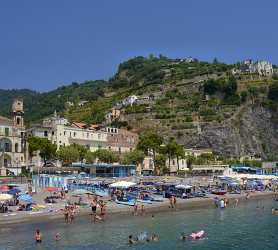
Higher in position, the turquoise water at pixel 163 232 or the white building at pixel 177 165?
the white building at pixel 177 165

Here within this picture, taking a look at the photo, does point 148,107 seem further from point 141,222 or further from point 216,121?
point 141,222

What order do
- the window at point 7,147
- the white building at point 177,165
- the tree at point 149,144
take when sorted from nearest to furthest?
the window at point 7,147, the tree at point 149,144, the white building at point 177,165

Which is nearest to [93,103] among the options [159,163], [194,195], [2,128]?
[159,163]

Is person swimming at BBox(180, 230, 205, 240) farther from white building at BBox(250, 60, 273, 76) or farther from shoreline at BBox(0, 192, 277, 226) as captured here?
white building at BBox(250, 60, 273, 76)

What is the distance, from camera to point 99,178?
7775 cm

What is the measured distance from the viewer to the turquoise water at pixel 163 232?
35281mm

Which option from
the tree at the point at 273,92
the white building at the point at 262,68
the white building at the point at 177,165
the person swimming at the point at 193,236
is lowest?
the person swimming at the point at 193,236

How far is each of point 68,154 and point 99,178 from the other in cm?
1212

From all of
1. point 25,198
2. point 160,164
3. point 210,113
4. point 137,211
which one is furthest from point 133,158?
point 210,113

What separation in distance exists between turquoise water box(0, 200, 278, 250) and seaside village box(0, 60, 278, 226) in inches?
104

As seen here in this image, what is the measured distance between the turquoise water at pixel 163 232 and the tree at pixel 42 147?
122 feet

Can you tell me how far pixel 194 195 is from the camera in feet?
216

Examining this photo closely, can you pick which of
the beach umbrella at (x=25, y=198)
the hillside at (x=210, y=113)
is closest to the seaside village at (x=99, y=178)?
the beach umbrella at (x=25, y=198)

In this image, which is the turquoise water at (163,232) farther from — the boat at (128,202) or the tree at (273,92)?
the tree at (273,92)
